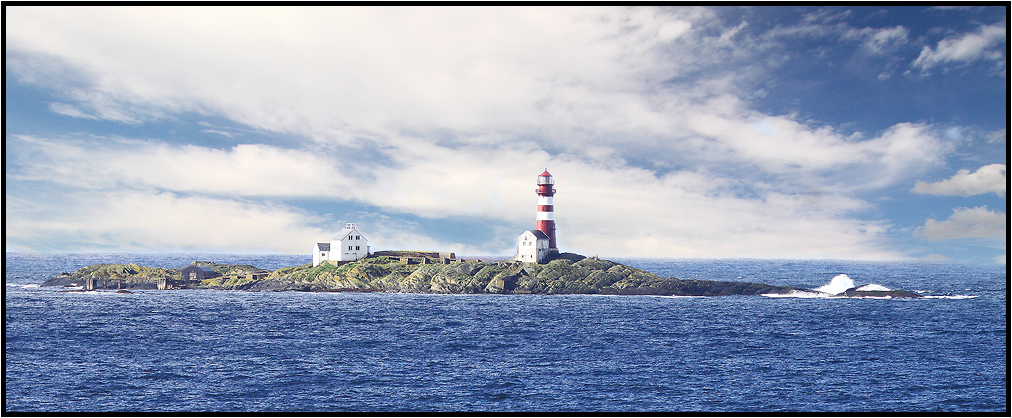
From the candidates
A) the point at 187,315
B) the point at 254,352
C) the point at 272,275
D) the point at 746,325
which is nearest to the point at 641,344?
the point at 746,325

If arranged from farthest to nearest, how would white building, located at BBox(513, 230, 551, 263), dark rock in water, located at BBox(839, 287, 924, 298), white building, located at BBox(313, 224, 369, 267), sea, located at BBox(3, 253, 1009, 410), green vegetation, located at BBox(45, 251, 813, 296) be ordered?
white building, located at BBox(313, 224, 369, 267), white building, located at BBox(513, 230, 551, 263), green vegetation, located at BBox(45, 251, 813, 296), dark rock in water, located at BBox(839, 287, 924, 298), sea, located at BBox(3, 253, 1009, 410)

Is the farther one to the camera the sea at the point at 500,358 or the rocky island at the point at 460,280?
the rocky island at the point at 460,280

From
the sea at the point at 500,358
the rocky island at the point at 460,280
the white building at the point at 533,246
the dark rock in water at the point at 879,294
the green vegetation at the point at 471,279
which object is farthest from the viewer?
the white building at the point at 533,246

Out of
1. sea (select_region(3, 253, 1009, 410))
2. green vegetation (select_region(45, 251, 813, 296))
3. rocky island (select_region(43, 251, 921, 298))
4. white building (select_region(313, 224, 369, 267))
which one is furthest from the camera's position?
white building (select_region(313, 224, 369, 267))

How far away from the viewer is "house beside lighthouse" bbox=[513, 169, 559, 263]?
3969 inches

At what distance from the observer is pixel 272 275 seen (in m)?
105

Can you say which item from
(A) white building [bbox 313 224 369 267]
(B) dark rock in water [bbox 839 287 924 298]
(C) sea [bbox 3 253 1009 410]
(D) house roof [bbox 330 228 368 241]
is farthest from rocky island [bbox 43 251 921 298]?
(C) sea [bbox 3 253 1009 410]

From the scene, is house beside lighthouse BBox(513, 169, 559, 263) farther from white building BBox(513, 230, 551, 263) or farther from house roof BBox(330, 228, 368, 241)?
house roof BBox(330, 228, 368, 241)

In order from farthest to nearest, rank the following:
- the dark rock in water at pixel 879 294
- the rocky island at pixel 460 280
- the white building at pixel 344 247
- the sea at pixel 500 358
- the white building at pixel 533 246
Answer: the white building at pixel 344 247, the white building at pixel 533 246, the rocky island at pixel 460 280, the dark rock in water at pixel 879 294, the sea at pixel 500 358

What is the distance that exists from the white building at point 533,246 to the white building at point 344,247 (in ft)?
88.1

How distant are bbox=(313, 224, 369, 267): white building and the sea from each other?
93.5 feet

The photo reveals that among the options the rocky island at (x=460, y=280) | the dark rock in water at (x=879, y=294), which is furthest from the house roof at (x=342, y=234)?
the dark rock in water at (x=879, y=294)

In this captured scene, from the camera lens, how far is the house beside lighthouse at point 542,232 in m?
101

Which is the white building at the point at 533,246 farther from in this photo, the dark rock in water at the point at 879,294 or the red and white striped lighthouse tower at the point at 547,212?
the dark rock in water at the point at 879,294
